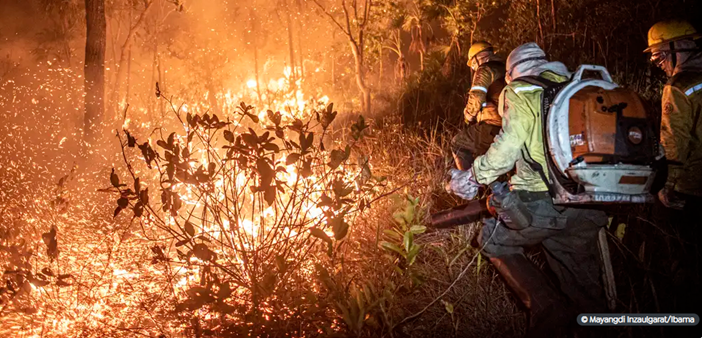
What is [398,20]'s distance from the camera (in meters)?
16.2

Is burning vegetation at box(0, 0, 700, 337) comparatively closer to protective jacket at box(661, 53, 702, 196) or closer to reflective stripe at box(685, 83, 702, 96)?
protective jacket at box(661, 53, 702, 196)

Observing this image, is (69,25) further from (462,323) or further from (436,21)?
(462,323)

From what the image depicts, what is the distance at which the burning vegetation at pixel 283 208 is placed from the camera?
11.9ft

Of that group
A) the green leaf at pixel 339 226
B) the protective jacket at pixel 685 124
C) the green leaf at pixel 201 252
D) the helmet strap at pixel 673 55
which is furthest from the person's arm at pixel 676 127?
the green leaf at pixel 201 252

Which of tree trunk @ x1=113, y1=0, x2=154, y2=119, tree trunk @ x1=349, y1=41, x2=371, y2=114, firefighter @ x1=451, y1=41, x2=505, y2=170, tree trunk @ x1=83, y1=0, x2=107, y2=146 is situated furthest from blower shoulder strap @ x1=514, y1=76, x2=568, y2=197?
tree trunk @ x1=113, y1=0, x2=154, y2=119

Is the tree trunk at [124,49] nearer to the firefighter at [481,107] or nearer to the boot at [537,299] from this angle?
the firefighter at [481,107]

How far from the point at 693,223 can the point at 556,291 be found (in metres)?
1.34

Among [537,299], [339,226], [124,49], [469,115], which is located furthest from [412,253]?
[124,49]

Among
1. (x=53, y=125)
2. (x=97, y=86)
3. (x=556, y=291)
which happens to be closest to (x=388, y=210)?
(x=556, y=291)

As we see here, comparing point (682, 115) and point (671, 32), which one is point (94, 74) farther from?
point (682, 115)

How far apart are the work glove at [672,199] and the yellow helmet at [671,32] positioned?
1.06 meters

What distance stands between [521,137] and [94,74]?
8.97 meters

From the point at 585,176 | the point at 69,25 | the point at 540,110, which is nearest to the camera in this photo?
the point at 585,176

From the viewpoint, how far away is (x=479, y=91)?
5.24 m
